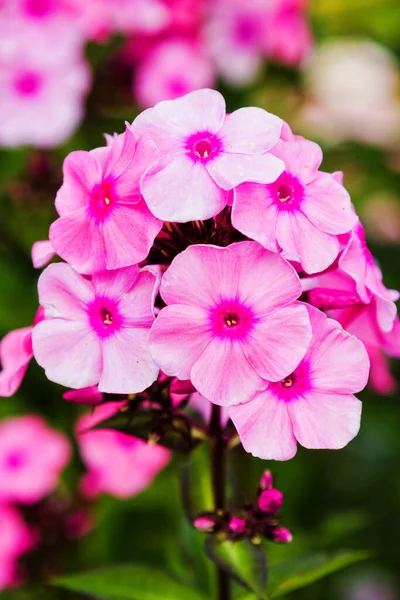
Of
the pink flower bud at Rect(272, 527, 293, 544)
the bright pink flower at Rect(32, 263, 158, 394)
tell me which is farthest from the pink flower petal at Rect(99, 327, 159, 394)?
the pink flower bud at Rect(272, 527, 293, 544)

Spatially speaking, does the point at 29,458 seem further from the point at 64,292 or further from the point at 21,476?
the point at 64,292

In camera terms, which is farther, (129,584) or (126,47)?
(126,47)

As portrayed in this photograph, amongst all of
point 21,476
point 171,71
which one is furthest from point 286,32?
point 21,476

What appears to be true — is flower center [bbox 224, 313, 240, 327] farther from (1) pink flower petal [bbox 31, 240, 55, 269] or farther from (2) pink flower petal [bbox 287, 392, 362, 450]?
(1) pink flower petal [bbox 31, 240, 55, 269]

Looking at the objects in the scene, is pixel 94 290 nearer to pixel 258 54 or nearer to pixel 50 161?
pixel 50 161

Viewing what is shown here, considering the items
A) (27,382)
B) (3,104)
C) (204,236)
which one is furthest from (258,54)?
(204,236)

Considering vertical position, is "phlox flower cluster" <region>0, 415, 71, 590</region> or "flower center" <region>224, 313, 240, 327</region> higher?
"flower center" <region>224, 313, 240, 327</region>
